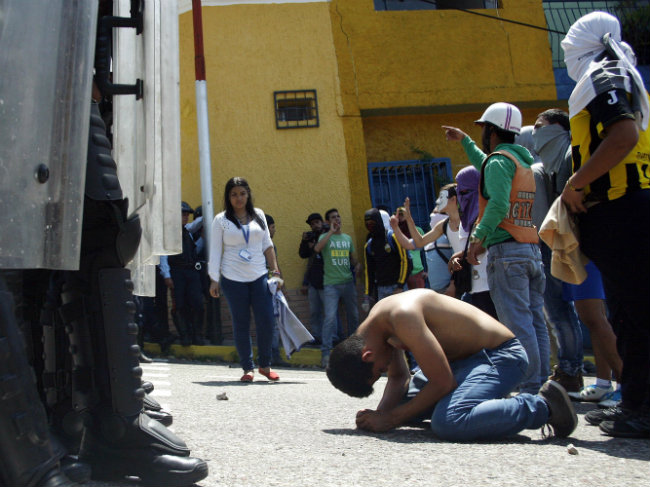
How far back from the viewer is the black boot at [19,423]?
6.29 ft

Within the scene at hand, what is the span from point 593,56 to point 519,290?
144 centimetres

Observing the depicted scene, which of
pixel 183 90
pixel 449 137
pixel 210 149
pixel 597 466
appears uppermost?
pixel 183 90

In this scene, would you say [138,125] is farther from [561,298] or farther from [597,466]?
[561,298]

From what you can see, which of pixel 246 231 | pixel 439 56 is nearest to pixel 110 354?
pixel 246 231

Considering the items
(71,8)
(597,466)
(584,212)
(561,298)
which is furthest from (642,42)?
(71,8)

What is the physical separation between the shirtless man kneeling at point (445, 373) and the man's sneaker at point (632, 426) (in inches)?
8.7

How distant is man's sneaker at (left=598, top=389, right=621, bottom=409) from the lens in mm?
4604

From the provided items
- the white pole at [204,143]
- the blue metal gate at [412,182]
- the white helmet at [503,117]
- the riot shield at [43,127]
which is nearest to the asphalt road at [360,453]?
the riot shield at [43,127]

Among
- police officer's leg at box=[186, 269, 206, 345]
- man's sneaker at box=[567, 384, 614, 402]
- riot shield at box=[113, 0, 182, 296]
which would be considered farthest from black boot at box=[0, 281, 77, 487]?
police officer's leg at box=[186, 269, 206, 345]

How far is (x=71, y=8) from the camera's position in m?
2.13

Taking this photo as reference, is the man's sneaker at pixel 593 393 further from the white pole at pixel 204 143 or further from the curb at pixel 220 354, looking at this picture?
the white pole at pixel 204 143

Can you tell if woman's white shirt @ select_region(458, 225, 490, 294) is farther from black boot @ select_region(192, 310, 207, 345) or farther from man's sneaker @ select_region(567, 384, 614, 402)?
black boot @ select_region(192, 310, 207, 345)

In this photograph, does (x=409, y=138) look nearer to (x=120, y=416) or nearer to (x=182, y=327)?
(x=182, y=327)

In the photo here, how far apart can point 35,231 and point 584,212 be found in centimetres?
250
